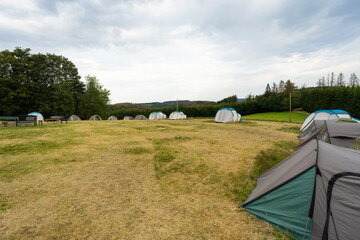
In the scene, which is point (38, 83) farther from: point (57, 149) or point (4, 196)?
point (4, 196)

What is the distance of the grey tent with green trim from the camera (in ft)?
7.30

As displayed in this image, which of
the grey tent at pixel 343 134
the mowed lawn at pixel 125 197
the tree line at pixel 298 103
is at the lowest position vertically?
the mowed lawn at pixel 125 197

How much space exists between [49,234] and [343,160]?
460 centimetres

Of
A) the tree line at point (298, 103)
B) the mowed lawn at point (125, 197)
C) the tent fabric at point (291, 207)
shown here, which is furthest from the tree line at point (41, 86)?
the tent fabric at point (291, 207)

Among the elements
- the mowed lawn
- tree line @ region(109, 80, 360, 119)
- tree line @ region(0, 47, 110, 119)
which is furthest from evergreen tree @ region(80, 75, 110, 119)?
the mowed lawn

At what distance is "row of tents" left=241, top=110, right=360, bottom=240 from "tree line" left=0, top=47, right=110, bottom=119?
37049mm

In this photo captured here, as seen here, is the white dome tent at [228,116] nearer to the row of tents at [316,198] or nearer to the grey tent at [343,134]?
the grey tent at [343,134]

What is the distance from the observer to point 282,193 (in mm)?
2955

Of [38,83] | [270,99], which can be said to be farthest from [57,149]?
[270,99]

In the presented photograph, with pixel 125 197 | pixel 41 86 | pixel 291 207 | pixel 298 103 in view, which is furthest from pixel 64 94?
pixel 298 103

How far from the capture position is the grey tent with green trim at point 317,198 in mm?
2227

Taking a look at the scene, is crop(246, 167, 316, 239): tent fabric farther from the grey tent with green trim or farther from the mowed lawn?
the mowed lawn

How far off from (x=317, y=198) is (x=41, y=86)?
42.0 m

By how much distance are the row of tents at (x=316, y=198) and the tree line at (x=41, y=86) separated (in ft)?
122
